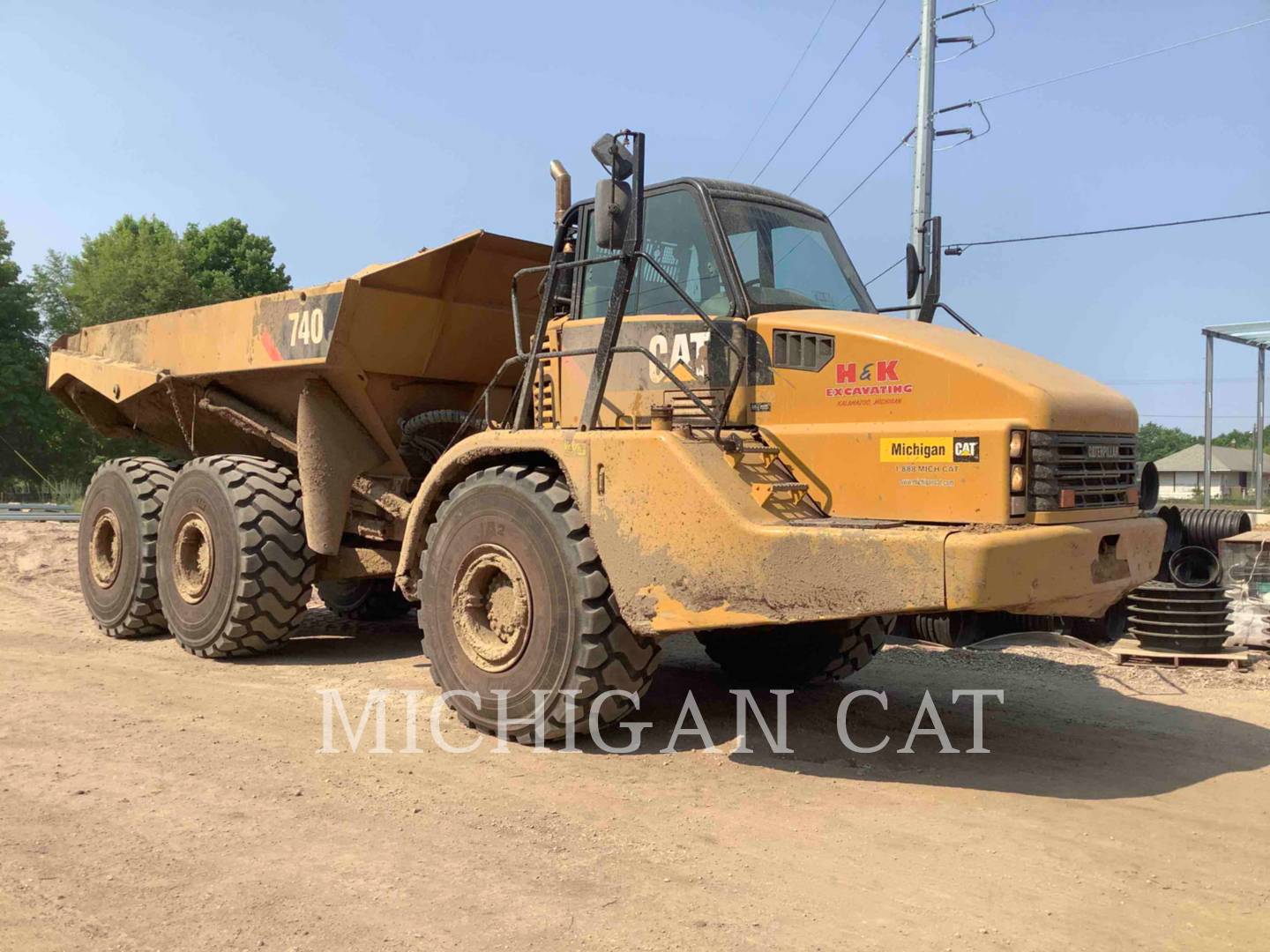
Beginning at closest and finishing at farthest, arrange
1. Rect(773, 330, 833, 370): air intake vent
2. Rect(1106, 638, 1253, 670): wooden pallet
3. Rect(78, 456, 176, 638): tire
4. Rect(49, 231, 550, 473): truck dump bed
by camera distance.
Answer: Rect(773, 330, 833, 370): air intake vent < Rect(49, 231, 550, 473): truck dump bed < Rect(1106, 638, 1253, 670): wooden pallet < Rect(78, 456, 176, 638): tire

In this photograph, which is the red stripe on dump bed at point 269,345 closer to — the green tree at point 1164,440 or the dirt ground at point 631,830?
the dirt ground at point 631,830

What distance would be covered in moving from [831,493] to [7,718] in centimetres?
443

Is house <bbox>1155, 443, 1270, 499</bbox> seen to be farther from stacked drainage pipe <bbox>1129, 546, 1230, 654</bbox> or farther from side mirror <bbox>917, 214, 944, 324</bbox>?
side mirror <bbox>917, 214, 944, 324</bbox>

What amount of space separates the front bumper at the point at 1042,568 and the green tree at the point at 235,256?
4057 centimetres

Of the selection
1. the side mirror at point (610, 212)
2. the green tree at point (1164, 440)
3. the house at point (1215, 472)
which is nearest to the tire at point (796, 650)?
the side mirror at point (610, 212)

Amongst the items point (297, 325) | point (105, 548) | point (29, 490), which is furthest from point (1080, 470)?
point (29, 490)

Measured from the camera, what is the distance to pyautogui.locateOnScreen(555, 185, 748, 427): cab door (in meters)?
5.54

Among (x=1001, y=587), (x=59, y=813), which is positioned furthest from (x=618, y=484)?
(x=59, y=813)

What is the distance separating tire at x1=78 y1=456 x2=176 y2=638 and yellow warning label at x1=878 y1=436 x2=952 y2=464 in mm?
6088

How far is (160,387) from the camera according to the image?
9.36 m

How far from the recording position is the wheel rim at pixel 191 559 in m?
8.16

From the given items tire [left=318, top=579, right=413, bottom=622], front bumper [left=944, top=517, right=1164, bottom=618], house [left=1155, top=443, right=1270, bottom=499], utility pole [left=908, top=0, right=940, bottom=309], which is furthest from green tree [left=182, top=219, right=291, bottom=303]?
house [left=1155, top=443, right=1270, bottom=499]

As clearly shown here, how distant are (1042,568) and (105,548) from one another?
7.95m

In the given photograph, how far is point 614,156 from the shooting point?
531 cm
